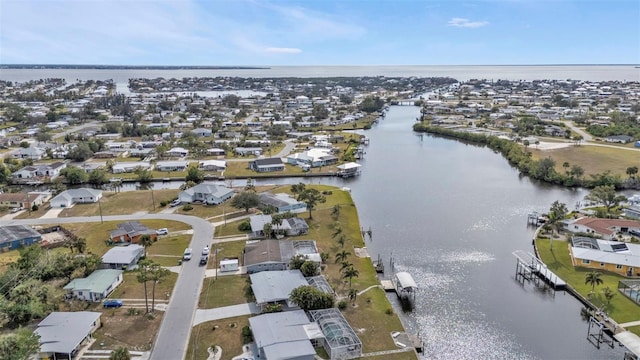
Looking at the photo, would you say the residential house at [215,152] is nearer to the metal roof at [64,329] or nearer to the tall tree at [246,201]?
the tall tree at [246,201]

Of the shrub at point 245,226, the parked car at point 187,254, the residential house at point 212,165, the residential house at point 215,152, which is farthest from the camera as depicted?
the residential house at point 215,152

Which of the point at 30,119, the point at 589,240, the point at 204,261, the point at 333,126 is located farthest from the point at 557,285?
the point at 30,119

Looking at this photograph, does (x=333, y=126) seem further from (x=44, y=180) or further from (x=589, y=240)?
(x=589, y=240)

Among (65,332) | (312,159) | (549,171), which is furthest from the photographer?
(312,159)

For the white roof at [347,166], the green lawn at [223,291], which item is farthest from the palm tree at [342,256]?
the white roof at [347,166]

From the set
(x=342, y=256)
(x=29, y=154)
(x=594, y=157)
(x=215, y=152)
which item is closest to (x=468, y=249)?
(x=342, y=256)

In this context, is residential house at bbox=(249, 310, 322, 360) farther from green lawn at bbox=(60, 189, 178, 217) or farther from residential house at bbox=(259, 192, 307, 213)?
green lawn at bbox=(60, 189, 178, 217)

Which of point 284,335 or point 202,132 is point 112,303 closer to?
point 284,335
